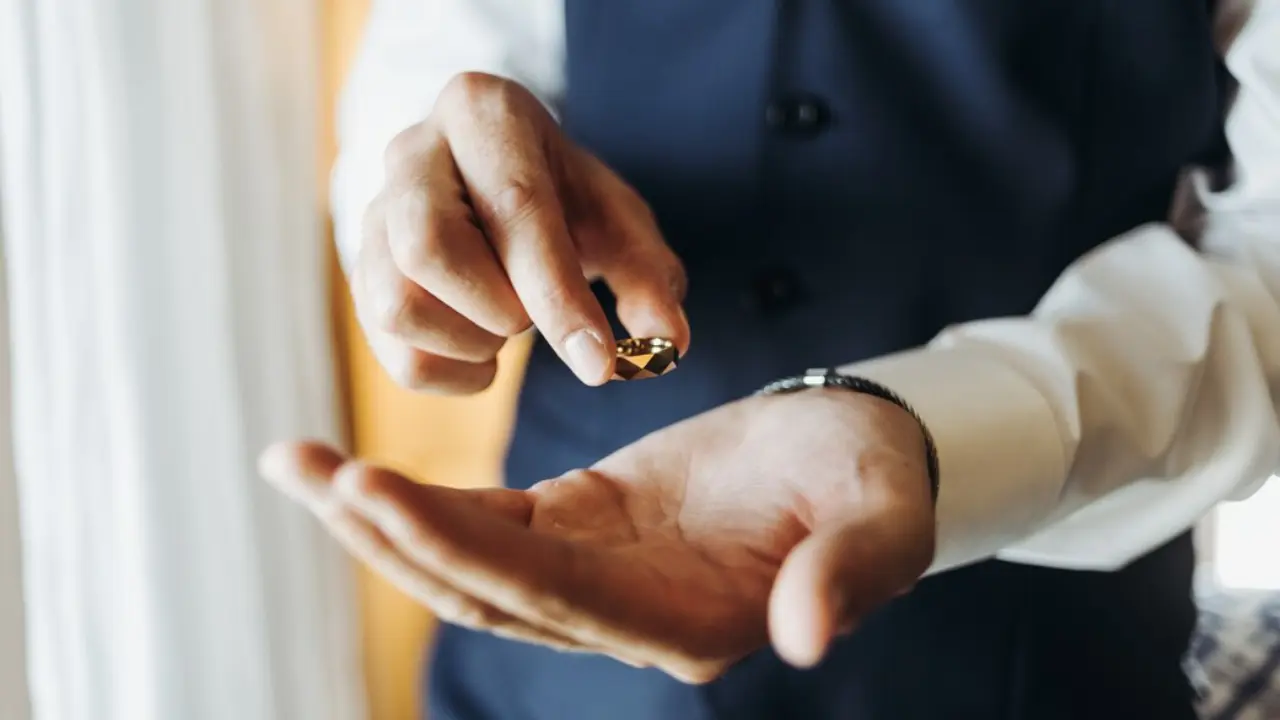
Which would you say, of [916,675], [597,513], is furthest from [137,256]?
[916,675]

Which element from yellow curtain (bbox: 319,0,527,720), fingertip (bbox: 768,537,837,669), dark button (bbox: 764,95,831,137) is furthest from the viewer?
yellow curtain (bbox: 319,0,527,720)

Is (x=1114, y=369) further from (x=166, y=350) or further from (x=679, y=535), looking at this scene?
(x=166, y=350)

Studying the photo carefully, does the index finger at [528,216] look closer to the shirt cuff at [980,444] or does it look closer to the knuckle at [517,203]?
the knuckle at [517,203]

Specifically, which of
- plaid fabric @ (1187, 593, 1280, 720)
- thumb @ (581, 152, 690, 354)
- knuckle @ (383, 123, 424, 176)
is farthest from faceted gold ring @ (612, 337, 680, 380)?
plaid fabric @ (1187, 593, 1280, 720)

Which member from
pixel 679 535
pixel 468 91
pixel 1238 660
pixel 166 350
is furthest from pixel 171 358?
pixel 1238 660

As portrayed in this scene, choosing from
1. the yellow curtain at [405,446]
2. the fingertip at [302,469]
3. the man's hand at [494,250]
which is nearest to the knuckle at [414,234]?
the man's hand at [494,250]

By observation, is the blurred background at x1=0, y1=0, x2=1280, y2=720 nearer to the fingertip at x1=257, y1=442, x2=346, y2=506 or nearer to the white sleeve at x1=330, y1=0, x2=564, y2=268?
the white sleeve at x1=330, y1=0, x2=564, y2=268

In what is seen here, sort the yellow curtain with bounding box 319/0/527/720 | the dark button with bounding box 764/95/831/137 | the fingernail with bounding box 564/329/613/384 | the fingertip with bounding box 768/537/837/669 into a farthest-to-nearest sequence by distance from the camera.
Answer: the yellow curtain with bounding box 319/0/527/720 → the dark button with bounding box 764/95/831/137 → the fingernail with bounding box 564/329/613/384 → the fingertip with bounding box 768/537/837/669
